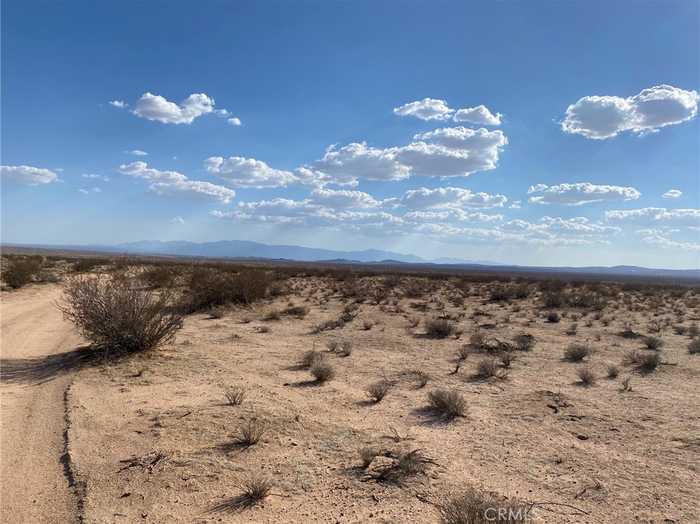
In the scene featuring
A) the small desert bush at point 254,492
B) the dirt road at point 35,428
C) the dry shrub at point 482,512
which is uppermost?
the dry shrub at point 482,512

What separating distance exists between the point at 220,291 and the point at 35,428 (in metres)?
13.0

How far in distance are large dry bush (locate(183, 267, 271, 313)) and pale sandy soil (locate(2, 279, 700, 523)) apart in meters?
7.39

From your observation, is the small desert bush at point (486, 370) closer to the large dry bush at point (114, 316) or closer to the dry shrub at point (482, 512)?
the dry shrub at point (482, 512)

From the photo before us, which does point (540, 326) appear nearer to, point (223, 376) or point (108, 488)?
point (223, 376)

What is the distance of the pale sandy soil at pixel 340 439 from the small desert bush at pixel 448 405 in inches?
8.5

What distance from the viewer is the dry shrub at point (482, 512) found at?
358cm

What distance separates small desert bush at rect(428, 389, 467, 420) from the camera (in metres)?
6.89

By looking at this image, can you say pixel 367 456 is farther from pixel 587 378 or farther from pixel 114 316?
pixel 114 316

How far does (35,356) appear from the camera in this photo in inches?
380

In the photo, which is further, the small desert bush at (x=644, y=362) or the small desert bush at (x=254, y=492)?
the small desert bush at (x=644, y=362)

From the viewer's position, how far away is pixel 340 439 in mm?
5852

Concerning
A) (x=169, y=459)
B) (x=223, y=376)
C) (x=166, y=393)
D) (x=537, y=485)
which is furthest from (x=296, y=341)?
(x=537, y=485)

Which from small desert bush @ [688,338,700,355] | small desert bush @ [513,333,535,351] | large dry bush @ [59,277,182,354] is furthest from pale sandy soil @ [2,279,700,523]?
small desert bush @ [688,338,700,355]

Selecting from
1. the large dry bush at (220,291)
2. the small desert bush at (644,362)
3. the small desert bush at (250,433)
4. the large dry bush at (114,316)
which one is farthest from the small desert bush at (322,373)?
the large dry bush at (220,291)
